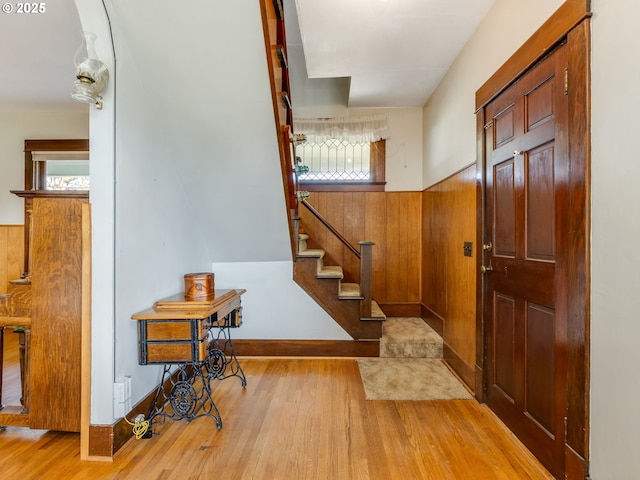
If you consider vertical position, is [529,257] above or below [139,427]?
above

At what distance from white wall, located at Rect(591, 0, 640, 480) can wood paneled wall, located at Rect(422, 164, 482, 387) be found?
107cm

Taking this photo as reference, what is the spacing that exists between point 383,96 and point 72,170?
399 centimetres

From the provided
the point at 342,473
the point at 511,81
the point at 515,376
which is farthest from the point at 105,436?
the point at 511,81

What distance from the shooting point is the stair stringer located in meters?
3.15

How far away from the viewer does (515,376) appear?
1.93 metres

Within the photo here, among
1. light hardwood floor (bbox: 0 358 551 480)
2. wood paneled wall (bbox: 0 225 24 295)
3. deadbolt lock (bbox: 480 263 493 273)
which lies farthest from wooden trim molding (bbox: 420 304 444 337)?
wood paneled wall (bbox: 0 225 24 295)

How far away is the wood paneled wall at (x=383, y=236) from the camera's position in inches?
156

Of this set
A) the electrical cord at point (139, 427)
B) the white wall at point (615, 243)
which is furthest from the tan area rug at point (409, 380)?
Answer: the electrical cord at point (139, 427)

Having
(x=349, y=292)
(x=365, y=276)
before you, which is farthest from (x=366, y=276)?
(x=349, y=292)

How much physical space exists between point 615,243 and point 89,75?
8.00 feet

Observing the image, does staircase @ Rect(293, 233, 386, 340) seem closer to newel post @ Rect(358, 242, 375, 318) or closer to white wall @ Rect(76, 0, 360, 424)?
newel post @ Rect(358, 242, 375, 318)

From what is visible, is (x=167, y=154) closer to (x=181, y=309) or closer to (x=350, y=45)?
(x=181, y=309)

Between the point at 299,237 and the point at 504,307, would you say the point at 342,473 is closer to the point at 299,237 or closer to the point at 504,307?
the point at 504,307

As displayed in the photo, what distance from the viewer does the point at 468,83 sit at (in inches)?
98.7
